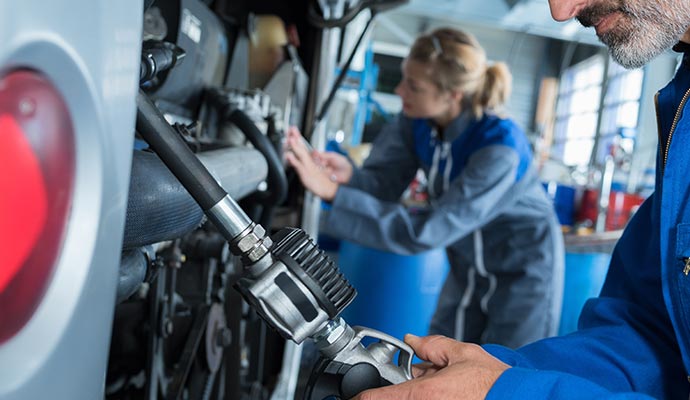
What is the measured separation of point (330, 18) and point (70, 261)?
50.1 inches

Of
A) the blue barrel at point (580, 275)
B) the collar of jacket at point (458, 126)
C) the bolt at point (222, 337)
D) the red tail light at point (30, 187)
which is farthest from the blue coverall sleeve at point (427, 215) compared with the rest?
the blue barrel at point (580, 275)

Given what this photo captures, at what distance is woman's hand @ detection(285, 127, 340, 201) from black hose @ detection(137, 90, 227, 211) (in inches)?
37.3

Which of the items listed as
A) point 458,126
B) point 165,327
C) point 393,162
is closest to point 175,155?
point 165,327

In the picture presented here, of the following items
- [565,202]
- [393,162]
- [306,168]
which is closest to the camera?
[306,168]

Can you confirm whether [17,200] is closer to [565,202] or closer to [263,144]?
[263,144]

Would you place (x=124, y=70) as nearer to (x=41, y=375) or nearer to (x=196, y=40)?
(x=41, y=375)

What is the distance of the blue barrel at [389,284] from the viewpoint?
8.32 feet

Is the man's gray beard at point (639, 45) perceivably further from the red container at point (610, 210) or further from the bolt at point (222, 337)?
the red container at point (610, 210)

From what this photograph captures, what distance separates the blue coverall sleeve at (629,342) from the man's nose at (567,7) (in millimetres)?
310

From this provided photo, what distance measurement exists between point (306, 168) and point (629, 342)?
2.54 ft

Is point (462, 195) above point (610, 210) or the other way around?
above

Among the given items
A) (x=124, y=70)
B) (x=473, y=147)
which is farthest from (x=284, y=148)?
(x=124, y=70)

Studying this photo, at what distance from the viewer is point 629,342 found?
85 centimetres

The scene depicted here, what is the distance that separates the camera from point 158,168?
1.58ft
